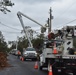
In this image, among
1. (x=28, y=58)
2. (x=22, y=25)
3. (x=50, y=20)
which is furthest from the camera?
(x=22, y=25)

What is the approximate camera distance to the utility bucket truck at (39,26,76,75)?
18094 millimetres

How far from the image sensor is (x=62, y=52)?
18438mm

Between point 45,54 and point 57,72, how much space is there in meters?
1.95

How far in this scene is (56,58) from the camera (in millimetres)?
18188

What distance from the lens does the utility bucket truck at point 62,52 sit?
1809 cm

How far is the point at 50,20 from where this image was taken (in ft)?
202

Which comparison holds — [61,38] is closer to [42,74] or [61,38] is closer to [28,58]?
[42,74]

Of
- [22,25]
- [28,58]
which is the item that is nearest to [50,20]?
[22,25]

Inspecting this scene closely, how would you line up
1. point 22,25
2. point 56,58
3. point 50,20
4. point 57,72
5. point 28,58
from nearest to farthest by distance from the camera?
point 56,58 → point 57,72 → point 28,58 → point 50,20 → point 22,25

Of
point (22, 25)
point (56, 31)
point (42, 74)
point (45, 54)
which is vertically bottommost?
point (42, 74)

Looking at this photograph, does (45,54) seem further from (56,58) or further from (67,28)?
(67,28)

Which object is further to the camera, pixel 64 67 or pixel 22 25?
pixel 22 25

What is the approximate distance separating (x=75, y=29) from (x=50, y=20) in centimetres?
4331

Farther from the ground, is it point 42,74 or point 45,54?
point 45,54
